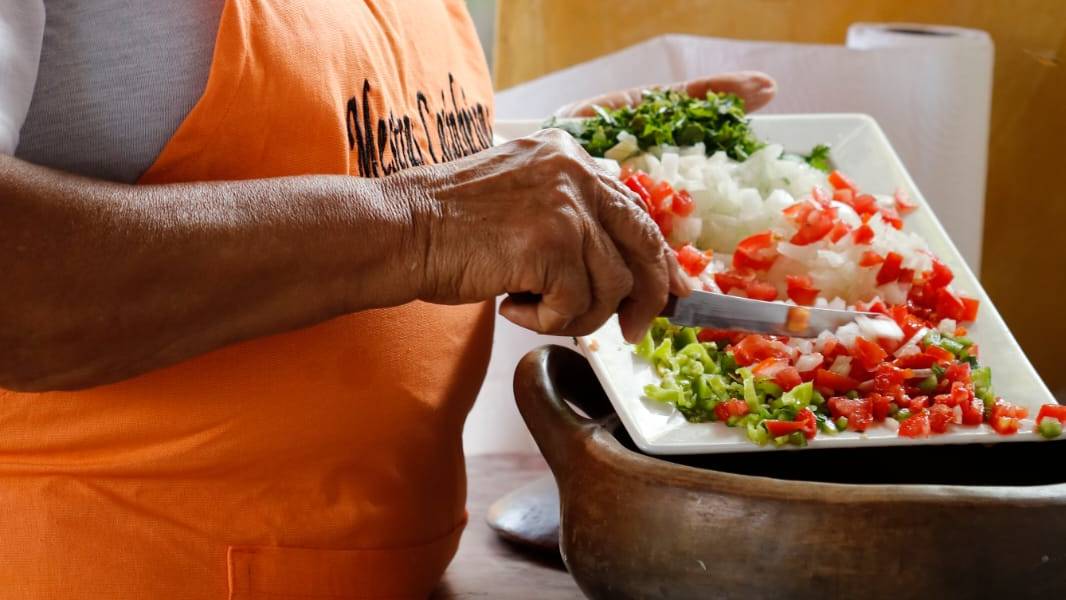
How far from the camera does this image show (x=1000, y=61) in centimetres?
236

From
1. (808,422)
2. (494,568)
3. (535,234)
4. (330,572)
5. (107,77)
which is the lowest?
(494,568)

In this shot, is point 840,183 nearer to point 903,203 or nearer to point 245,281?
point 903,203

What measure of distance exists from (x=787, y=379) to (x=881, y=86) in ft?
4.57

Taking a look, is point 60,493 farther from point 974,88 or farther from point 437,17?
point 974,88

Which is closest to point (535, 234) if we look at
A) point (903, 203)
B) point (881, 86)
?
point (903, 203)

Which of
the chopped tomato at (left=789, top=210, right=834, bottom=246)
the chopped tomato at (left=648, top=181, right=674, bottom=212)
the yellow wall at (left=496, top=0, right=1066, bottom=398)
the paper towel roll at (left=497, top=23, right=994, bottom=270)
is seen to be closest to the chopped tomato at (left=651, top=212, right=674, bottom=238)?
the chopped tomato at (left=648, top=181, right=674, bottom=212)

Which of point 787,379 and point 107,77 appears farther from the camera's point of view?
point 787,379

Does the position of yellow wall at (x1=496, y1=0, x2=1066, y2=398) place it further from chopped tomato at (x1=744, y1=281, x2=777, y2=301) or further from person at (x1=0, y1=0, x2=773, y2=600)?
person at (x1=0, y1=0, x2=773, y2=600)

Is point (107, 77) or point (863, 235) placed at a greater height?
point (107, 77)

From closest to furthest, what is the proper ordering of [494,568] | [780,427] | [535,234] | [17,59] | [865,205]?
[17,59]
[535,234]
[780,427]
[494,568]
[865,205]

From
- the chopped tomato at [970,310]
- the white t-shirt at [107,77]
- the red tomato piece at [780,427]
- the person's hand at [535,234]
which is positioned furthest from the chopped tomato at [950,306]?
the white t-shirt at [107,77]

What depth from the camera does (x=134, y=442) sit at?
3.00 feet

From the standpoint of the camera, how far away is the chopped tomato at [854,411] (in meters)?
1.05

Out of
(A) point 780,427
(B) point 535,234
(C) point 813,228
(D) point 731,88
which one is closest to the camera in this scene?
(B) point 535,234
